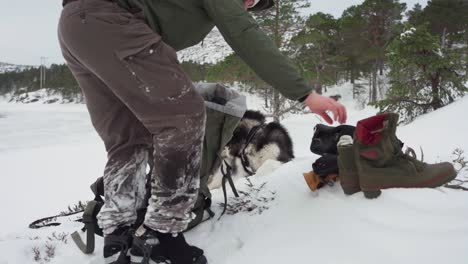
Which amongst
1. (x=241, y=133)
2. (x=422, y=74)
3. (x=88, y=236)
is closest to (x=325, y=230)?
(x=88, y=236)

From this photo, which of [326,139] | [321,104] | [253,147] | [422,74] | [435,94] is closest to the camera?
[321,104]

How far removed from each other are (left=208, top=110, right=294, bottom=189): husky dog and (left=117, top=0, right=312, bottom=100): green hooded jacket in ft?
4.38

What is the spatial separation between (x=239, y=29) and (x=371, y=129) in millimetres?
814

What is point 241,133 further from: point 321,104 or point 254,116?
point 321,104

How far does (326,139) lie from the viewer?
203cm

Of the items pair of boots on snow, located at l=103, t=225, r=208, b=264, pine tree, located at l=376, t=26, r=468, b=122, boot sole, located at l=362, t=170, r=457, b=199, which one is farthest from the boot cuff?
pine tree, located at l=376, t=26, r=468, b=122

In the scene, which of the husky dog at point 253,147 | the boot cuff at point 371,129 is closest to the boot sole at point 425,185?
the boot cuff at point 371,129

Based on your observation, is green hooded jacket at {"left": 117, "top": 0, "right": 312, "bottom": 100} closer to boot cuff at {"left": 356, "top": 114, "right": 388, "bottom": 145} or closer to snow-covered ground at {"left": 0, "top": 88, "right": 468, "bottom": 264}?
boot cuff at {"left": 356, "top": 114, "right": 388, "bottom": 145}

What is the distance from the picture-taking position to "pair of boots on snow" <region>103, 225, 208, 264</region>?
1.59 metres

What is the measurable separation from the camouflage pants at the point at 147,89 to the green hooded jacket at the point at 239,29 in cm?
11

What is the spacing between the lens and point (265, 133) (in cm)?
408

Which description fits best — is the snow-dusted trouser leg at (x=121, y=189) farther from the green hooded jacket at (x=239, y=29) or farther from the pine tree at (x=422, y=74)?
the pine tree at (x=422, y=74)

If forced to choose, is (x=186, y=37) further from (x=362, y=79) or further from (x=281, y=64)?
(x=362, y=79)

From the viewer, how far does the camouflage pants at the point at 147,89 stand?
1441 millimetres
